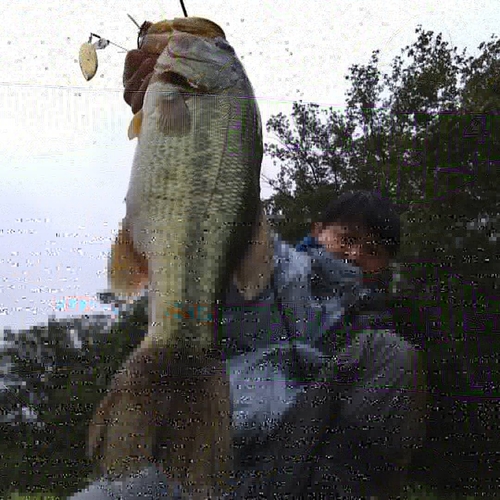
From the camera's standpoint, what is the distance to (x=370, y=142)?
0.87 meters

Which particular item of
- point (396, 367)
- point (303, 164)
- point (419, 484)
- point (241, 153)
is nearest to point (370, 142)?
point (303, 164)

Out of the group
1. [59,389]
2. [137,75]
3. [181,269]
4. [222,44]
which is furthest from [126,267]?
[222,44]

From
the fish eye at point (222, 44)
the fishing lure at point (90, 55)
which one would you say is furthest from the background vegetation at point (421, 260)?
the fishing lure at point (90, 55)

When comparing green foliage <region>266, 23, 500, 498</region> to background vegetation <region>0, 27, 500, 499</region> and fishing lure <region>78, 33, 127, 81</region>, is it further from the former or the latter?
fishing lure <region>78, 33, 127, 81</region>

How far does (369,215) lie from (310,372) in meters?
0.24

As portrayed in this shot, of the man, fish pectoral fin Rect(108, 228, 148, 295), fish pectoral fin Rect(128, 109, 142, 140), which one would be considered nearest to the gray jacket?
the man

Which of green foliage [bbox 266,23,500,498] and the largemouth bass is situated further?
green foliage [bbox 266,23,500,498]

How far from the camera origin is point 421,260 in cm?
84

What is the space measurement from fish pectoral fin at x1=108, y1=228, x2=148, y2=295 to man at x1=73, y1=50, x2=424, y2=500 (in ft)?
0.38

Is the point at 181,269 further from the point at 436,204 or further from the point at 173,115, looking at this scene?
the point at 436,204

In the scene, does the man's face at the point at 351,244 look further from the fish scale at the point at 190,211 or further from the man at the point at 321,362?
the fish scale at the point at 190,211

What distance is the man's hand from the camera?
2.59 feet

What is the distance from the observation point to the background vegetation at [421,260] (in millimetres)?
705

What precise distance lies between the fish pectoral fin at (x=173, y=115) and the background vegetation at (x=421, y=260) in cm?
14
